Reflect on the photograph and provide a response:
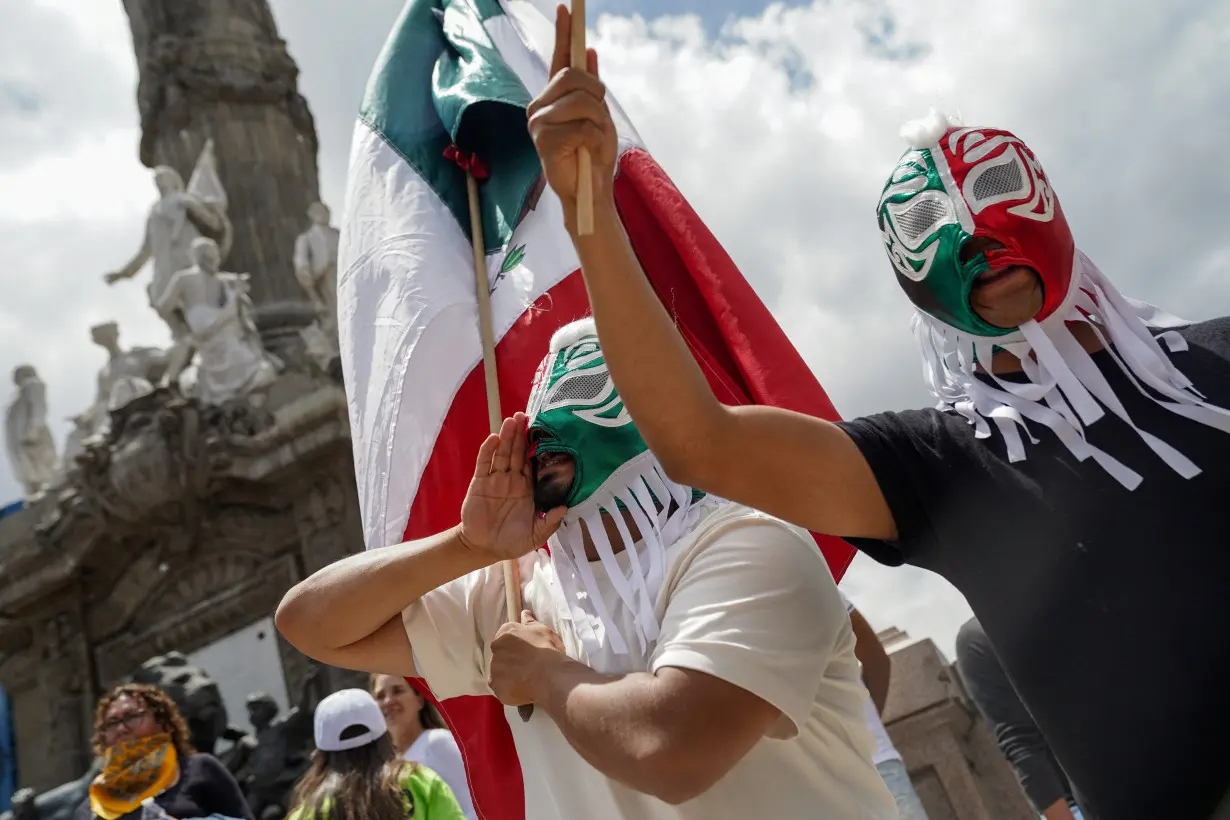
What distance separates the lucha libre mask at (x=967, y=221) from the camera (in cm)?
169

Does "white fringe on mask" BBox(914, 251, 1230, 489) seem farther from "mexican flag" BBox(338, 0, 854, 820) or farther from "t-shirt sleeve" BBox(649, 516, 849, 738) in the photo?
"mexican flag" BBox(338, 0, 854, 820)

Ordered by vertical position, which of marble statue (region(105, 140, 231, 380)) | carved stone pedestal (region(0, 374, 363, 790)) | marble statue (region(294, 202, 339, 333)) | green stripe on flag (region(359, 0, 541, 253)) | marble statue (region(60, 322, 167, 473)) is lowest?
green stripe on flag (region(359, 0, 541, 253))

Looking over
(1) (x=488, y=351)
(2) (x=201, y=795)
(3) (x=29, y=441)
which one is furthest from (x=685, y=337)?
(3) (x=29, y=441)

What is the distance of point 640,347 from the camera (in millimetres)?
1563

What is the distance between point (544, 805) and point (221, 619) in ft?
33.6

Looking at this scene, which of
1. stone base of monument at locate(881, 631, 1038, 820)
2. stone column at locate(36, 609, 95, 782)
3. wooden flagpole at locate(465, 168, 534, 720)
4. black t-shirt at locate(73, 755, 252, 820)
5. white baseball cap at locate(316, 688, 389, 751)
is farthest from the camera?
stone column at locate(36, 609, 95, 782)

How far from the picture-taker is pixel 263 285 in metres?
16.4

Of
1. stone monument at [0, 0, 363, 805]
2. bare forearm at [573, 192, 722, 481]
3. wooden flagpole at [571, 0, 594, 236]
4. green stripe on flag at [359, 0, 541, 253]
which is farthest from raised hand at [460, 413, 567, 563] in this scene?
stone monument at [0, 0, 363, 805]

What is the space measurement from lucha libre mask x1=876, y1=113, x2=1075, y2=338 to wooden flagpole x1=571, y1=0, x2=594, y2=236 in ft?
1.71

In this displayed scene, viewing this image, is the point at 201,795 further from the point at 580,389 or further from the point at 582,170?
the point at 582,170

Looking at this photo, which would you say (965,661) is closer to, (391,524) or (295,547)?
(391,524)

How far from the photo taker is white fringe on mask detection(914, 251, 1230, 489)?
5.06 feet

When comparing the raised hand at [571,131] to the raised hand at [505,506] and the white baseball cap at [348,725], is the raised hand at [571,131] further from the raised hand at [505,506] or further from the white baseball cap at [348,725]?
the white baseball cap at [348,725]

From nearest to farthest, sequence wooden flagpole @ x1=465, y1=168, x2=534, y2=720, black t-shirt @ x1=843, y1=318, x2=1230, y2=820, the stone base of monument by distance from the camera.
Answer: black t-shirt @ x1=843, y1=318, x2=1230, y2=820
wooden flagpole @ x1=465, y1=168, x2=534, y2=720
the stone base of monument
